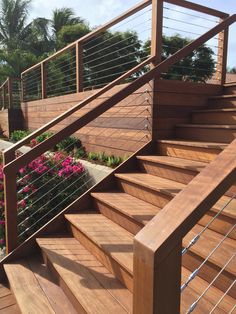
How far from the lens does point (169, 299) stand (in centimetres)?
99

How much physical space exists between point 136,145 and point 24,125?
5844mm

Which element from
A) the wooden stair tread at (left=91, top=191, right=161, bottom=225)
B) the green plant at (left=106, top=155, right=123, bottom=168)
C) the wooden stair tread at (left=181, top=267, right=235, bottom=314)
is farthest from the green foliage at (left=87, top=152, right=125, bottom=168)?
the wooden stair tread at (left=181, top=267, right=235, bottom=314)

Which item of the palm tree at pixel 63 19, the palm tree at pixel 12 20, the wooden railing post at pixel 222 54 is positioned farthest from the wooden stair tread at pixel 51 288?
the palm tree at pixel 12 20

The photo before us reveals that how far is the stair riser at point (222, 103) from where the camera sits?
3.80m

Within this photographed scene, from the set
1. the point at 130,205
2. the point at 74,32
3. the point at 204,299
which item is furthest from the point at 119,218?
the point at 74,32

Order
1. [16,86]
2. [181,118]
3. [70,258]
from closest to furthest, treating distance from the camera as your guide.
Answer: [70,258]
[181,118]
[16,86]

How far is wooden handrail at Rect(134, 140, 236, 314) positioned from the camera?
3.12 feet

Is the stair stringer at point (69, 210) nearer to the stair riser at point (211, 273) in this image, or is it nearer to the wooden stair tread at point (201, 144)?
the wooden stair tread at point (201, 144)

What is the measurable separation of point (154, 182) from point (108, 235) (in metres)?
0.66

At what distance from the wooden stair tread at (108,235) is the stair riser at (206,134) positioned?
4.29ft

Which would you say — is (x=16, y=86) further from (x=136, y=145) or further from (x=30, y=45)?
(x=30, y=45)

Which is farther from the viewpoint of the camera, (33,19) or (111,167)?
(33,19)

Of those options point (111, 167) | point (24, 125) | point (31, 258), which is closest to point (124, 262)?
point (31, 258)

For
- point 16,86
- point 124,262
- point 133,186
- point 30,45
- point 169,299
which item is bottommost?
point 124,262
